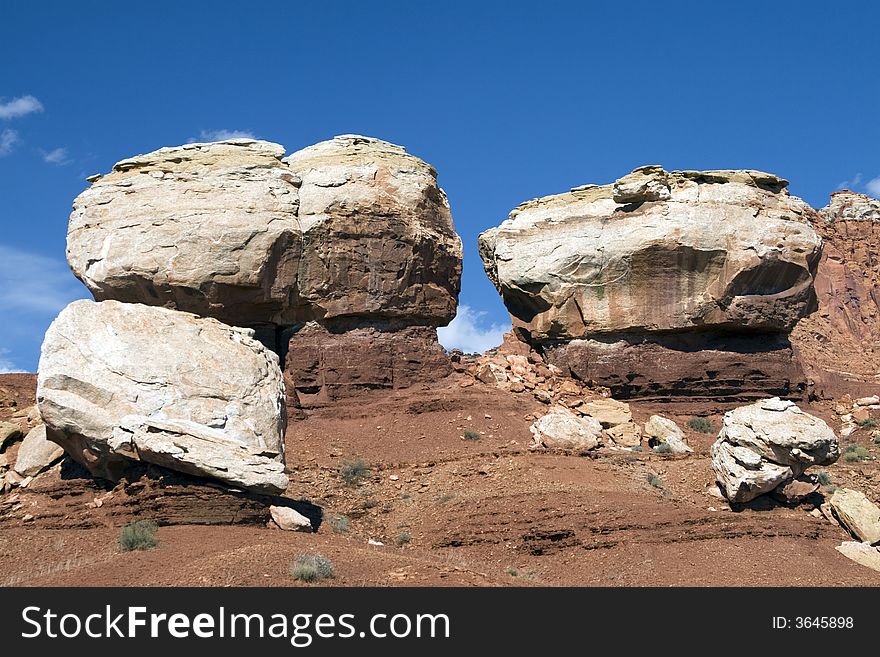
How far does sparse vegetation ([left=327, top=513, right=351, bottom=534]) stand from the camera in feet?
73.2

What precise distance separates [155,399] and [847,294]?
50.9 metres

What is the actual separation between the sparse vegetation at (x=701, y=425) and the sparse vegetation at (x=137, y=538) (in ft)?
54.1

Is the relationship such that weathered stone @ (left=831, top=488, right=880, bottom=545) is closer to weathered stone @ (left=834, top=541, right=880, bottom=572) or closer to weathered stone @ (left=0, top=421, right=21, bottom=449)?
weathered stone @ (left=834, top=541, right=880, bottom=572)

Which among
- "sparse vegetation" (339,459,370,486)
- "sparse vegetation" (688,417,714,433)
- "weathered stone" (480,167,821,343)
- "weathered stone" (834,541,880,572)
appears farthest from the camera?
"weathered stone" (480,167,821,343)

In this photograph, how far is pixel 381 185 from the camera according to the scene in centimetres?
3042

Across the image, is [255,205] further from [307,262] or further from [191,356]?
Result: [191,356]

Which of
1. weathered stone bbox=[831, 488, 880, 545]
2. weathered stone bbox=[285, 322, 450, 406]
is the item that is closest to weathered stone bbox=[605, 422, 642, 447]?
weathered stone bbox=[285, 322, 450, 406]

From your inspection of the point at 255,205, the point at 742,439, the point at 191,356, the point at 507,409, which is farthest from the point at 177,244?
the point at 742,439

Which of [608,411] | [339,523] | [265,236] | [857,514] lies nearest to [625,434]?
[608,411]

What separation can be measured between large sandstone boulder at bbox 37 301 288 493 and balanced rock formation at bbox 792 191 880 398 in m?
39.6

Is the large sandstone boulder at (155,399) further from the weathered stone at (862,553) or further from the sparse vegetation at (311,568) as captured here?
the weathered stone at (862,553)

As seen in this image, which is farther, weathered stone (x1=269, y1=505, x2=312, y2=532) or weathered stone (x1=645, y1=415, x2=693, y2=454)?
weathered stone (x1=645, y1=415, x2=693, y2=454)
